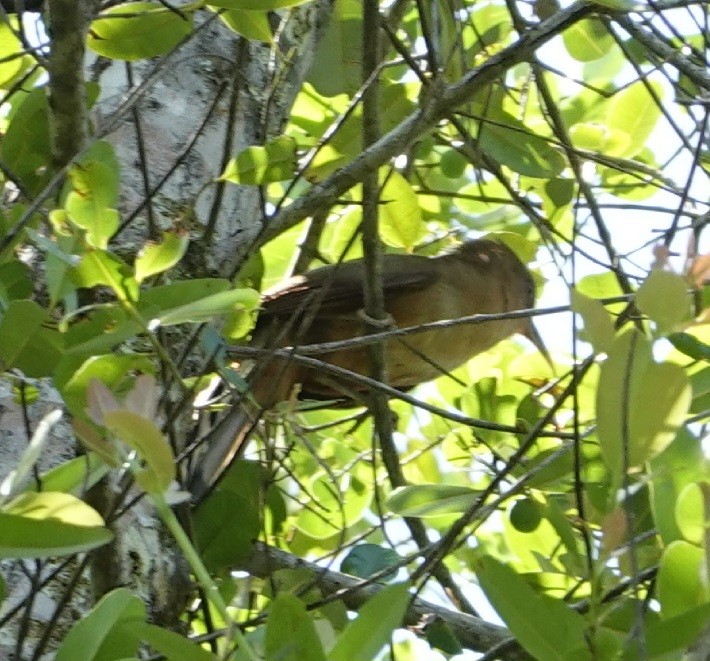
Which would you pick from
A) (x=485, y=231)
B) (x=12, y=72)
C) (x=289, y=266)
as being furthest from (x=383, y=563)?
(x=485, y=231)

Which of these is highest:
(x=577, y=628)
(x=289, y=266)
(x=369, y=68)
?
(x=369, y=68)

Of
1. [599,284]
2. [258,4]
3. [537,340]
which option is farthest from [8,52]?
[537,340]

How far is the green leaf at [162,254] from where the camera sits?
41.1 inches

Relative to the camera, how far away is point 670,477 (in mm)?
982

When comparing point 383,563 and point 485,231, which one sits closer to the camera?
point 383,563

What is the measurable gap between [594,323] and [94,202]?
0.51m

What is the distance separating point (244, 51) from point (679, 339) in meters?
1.01

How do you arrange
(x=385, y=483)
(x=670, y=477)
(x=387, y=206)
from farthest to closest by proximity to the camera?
(x=385, y=483) < (x=387, y=206) < (x=670, y=477)

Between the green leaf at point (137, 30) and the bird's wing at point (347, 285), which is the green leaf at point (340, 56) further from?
the green leaf at point (137, 30)

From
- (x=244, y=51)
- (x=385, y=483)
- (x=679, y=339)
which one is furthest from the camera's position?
(x=385, y=483)

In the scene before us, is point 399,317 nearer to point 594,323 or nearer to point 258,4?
point 258,4

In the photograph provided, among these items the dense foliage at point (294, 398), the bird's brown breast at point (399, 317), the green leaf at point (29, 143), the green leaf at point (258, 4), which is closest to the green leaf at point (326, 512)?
the dense foliage at point (294, 398)

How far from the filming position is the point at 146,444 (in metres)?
0.79

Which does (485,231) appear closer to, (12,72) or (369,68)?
(369,68)
